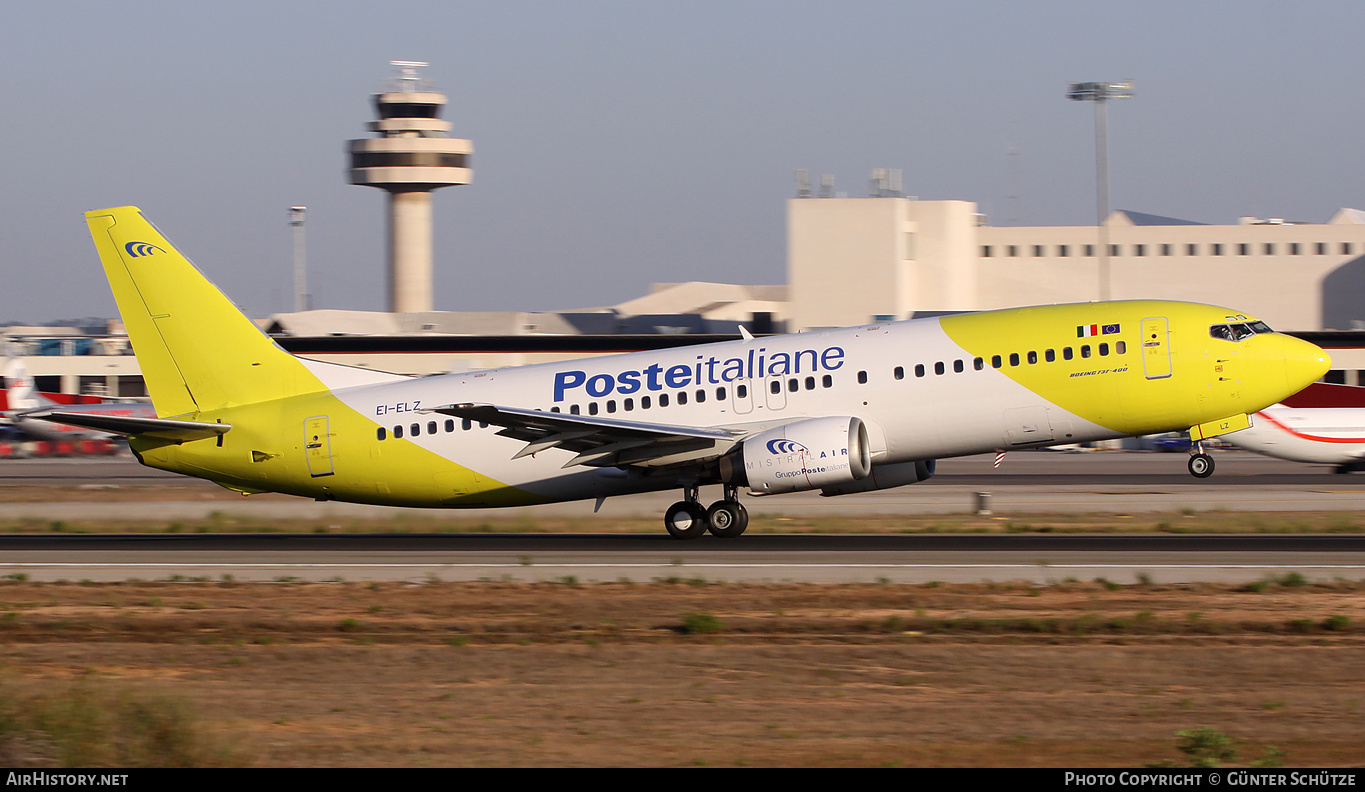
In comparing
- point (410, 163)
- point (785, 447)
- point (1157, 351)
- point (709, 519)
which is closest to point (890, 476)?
point (785, 447)

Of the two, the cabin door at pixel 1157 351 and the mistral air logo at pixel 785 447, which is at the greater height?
the cabin door at pixel 1157 351

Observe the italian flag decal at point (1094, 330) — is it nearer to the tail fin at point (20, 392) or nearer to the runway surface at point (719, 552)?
the runway surface at point (719, 552)

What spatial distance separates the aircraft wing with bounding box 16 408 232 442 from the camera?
88.1 ft

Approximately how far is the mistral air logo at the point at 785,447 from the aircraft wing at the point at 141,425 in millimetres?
12498

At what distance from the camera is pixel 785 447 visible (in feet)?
87.1

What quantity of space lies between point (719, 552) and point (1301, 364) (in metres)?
12.1

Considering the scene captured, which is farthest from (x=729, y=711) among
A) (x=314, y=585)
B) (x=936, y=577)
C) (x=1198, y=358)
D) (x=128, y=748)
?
(x=1198, y=358)

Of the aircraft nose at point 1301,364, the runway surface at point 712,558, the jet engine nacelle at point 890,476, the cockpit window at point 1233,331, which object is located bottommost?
the runway surface at point 712,558

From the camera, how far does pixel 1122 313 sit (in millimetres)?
26875

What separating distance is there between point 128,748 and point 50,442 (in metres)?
81.9

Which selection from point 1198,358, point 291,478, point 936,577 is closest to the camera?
point 936,577

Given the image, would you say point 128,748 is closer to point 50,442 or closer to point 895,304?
point 50,442

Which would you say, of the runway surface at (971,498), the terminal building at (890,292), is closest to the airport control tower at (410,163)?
the terminal building at (890,292)

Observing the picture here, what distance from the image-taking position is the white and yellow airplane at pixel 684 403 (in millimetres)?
26344
